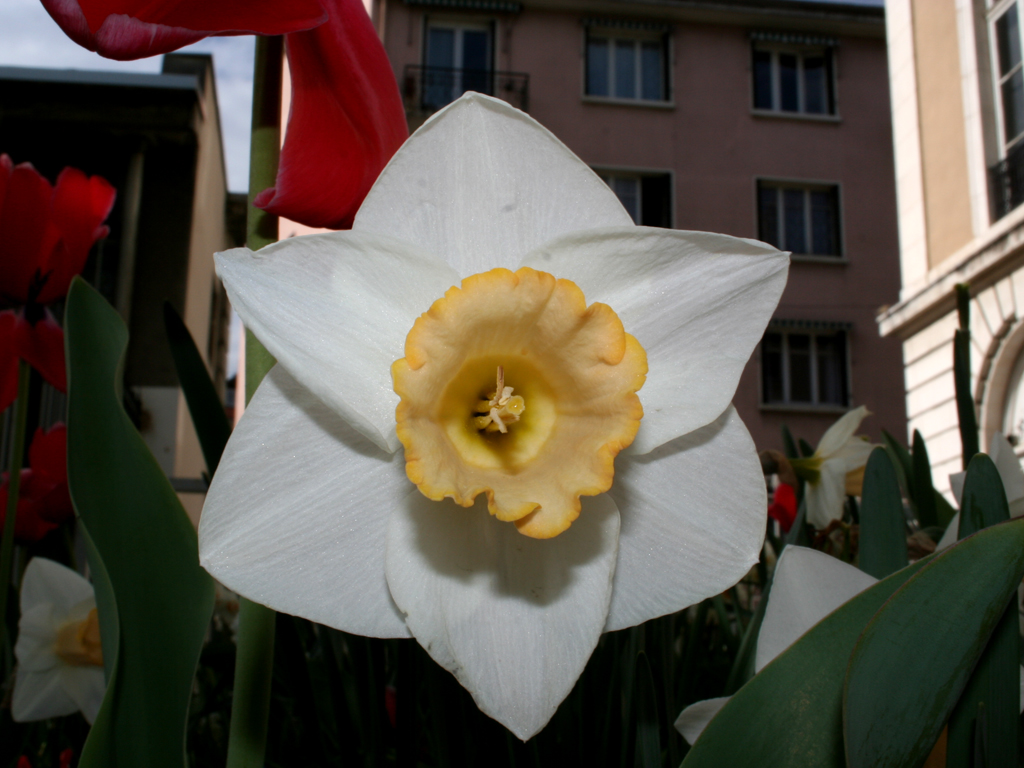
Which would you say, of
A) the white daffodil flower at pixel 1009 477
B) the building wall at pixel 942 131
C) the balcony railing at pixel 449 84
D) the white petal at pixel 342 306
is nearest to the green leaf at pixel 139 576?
the white petal at pixel 342 306

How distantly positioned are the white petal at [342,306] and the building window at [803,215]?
1075 cm

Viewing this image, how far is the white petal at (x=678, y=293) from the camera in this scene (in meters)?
0.39

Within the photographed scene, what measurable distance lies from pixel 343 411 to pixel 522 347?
108 mm

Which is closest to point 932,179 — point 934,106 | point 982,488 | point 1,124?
point 934,106

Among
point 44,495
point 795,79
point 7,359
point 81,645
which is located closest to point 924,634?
point 81,645

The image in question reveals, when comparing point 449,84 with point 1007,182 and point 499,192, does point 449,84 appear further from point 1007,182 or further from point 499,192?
point 499,192

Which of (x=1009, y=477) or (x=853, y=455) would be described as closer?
(x=1009, y=477)

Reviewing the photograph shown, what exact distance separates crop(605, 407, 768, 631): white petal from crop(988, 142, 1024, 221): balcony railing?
6958 mm

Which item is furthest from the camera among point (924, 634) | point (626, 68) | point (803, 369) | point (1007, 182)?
point (626, 68)

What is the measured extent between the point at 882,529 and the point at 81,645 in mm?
772

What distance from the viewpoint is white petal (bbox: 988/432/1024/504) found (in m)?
0.65

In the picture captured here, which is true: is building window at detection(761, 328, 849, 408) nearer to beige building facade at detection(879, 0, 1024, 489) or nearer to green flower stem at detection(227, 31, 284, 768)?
beige building facade at detection(879, 0, 1024, 489)

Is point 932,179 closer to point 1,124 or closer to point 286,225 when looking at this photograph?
point 286,225

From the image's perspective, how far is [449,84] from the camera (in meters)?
10.3
